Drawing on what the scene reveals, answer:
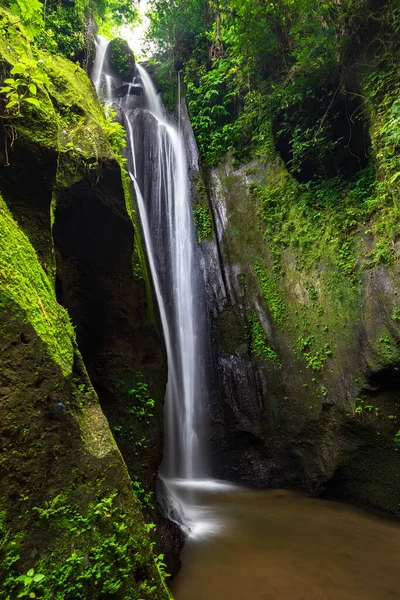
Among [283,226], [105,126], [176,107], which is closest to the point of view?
[105,126]

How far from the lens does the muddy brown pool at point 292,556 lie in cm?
335

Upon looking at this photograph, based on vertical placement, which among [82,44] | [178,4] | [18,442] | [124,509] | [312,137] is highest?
[178,4]

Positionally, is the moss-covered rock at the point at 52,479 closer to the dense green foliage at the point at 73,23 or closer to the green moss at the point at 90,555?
the green moss at the point at 90,555

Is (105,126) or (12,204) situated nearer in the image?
(12,204)

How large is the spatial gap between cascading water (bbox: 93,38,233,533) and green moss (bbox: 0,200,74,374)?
132 inches

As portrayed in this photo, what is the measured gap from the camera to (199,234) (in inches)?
357

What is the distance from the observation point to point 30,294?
7.63ft

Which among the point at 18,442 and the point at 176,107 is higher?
the point at 176,107

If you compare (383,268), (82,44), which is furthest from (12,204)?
(82,44)

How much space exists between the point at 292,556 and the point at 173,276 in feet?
20.6

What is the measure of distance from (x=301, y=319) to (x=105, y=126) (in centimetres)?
504

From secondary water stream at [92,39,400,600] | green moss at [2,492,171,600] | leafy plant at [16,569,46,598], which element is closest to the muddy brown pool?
secondary water stream at [92,39,400,600]

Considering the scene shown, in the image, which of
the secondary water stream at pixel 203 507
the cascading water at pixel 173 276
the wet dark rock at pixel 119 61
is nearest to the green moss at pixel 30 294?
the secondary water stream at pixel 203 507

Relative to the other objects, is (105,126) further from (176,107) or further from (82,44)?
(82,44)
